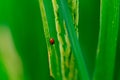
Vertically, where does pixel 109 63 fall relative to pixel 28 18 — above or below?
below

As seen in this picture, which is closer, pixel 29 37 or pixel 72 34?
pixel 72 34

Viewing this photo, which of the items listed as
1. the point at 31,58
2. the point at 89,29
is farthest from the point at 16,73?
the point at 89,29

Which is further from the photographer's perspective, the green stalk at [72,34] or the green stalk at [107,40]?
the green stalk at [107,40]

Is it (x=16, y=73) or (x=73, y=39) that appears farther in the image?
(x=16, y=73)

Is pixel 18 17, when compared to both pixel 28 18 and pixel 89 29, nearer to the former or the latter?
pixel 28 18

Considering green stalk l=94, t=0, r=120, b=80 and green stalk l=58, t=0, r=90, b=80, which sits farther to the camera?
green stalk l=94, t=0, r=120, b=80

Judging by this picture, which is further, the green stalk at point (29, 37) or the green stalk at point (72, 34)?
the green stalk at point (29, 37)
